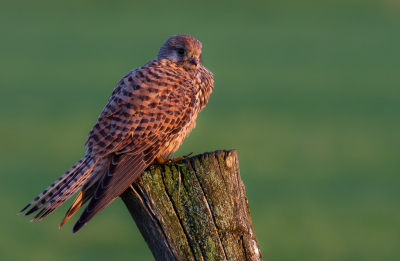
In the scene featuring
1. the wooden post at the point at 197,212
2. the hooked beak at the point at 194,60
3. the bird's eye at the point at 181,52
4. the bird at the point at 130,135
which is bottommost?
the wooden post at the point at 197,212

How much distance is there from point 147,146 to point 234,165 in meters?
0.87

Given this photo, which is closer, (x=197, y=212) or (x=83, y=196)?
(x=197, y=212)

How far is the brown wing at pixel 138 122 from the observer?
2922 mm

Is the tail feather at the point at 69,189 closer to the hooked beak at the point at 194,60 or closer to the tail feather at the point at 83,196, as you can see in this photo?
the tail feather at the point at 83,196

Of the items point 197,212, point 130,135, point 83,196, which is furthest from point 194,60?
point 197,212

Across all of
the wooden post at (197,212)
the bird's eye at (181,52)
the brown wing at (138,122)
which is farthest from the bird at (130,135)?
the wooden post at (197,212)

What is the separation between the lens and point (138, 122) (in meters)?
3.33

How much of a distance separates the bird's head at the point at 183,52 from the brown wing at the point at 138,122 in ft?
1.19

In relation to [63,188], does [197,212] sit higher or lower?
lower

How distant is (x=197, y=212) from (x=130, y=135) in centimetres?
102

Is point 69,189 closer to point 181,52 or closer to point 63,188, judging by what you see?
point 63,188

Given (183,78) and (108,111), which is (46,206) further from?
(183,78)

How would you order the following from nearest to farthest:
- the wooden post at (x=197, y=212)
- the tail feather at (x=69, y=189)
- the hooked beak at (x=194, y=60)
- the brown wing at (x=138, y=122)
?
the wooden post at (x=197, y=212)
the tail feather at (x=69, y=189)
the brown wing at (x=138, y=122)
the hooked beak at (x=194, y=60)

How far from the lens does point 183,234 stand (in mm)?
2484
